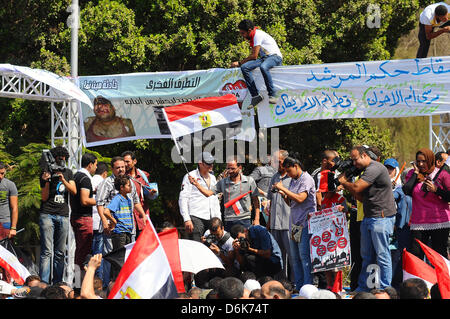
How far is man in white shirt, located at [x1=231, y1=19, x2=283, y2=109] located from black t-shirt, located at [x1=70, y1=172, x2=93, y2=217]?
284 cm

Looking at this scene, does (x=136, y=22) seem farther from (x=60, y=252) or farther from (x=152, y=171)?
(x=60, y=252)

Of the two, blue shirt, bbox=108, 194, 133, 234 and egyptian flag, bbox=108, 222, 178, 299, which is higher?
blue shirt, bbox=108, 194, 133, 234

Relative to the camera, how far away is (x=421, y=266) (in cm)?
733

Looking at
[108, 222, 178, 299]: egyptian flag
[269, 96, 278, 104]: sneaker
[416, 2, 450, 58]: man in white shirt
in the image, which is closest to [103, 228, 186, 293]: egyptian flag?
[108, 222, 178, 299]: egyptian flag

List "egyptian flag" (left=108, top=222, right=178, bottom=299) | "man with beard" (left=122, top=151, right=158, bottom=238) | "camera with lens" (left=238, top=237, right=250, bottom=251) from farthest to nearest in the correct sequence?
1. "man with beard" (left=122, top=151, right=158, bottom=238)
2. "camera with lens" (left=238, top=237, right=250, bottom=251)
3. "egyptian flag" (left=108, top=222, right=178, bottom=299)

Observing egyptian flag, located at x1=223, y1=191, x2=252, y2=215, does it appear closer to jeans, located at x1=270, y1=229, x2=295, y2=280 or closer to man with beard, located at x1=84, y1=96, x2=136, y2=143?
jeans, located at x1=270, y1=229, x2=295, y2=280

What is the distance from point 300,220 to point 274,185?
576 millimetres

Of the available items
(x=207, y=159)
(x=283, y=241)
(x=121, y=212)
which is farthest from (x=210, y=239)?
(x=207, y=159)

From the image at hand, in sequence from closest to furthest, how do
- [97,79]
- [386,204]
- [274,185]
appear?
[386,204], [274,185], [97,79]

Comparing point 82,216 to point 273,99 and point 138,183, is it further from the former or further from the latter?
point 273,99

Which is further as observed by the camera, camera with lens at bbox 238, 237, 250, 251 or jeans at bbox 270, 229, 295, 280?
jeans at bbox 270, 229, 295, 280

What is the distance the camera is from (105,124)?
12.2 meters

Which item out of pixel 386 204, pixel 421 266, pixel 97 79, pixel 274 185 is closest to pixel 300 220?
pixel 274 185

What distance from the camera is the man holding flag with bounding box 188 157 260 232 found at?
9.99 m
